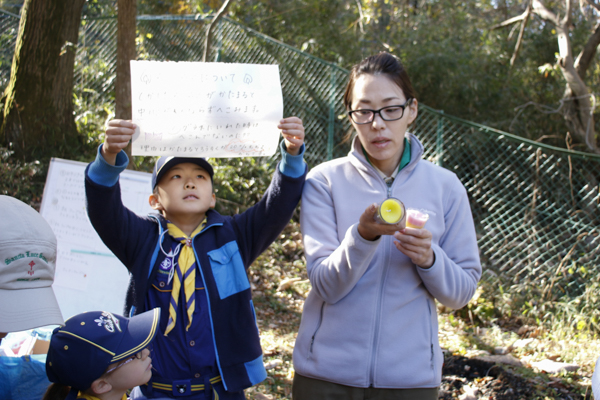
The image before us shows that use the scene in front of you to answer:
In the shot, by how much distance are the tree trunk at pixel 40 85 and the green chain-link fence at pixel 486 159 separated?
1601mm

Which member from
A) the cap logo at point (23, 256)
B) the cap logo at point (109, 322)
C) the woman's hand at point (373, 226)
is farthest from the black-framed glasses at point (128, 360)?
the woman's hand at point (373, 226)

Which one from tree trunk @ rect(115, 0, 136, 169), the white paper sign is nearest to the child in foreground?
the white paper sign

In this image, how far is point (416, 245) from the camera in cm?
175

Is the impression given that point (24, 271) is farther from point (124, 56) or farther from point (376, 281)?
point (124, 56)

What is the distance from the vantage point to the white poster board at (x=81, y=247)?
3.69 meters

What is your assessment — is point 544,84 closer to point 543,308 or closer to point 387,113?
point 543,308

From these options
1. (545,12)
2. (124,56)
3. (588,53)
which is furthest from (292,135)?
(588,53)

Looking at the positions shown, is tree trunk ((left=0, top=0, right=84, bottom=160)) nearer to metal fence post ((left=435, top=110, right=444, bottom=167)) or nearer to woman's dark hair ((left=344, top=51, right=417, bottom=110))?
metal fence post ((left=435, top=110, right=444, bottom=167))

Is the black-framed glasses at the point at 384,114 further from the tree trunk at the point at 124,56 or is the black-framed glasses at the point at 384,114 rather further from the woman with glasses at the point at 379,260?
the tree trunk at the point at 124,56

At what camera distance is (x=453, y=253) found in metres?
1.98

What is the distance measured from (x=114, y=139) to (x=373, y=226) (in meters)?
1.00

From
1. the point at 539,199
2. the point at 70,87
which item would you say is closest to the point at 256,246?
the point at 539,199

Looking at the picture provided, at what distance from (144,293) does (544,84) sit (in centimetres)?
872

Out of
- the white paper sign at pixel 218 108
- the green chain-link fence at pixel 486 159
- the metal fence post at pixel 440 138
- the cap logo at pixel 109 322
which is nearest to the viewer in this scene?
the cap logo at pixel 109 322
